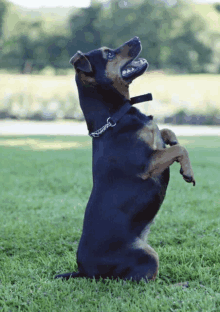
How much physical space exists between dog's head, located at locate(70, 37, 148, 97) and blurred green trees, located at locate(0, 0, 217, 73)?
Answer: 61347 mm

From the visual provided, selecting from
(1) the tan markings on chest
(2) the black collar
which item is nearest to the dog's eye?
(2) the black collar

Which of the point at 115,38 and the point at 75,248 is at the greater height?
the point at 115,38

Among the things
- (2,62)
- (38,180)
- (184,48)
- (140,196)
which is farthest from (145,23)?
(140,196)

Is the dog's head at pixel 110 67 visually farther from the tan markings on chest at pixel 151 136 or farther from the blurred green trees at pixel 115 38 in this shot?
the blurred green trees at pixel 115 38

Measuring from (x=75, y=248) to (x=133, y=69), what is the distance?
2013 mm

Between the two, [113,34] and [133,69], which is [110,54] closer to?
[133,69]

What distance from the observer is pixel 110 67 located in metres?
2.84

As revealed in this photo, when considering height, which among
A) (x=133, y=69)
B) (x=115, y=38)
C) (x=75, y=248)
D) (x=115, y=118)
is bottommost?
(x=75, y=248)

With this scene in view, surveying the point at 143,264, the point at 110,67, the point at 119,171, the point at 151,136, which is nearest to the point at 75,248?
the point at 143,264

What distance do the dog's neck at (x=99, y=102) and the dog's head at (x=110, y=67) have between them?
39mm

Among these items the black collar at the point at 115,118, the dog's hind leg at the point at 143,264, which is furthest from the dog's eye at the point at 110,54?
the dog's hind leg at the point at 143,264

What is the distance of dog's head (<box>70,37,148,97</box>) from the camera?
278 cm

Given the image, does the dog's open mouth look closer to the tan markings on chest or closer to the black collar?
the black collar

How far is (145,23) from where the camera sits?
232 ft
